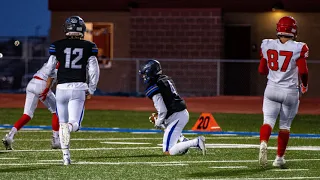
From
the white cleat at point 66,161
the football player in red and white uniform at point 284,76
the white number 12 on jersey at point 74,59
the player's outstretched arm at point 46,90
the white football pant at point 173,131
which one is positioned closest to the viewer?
the white cleat at point 66,161

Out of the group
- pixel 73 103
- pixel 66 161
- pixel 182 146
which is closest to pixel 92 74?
pixel 73 103

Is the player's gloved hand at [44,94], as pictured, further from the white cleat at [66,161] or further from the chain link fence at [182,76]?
the chain link fence at [182,76]

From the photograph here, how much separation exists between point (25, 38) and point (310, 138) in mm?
21685

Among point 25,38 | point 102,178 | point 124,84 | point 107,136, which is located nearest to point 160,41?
point 124,84

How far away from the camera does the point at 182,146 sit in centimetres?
1468

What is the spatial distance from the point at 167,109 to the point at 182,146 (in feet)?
2.12

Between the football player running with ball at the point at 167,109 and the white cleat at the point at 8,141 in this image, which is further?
the white cleat at the point at 8,141

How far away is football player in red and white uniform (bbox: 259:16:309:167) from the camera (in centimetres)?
1339

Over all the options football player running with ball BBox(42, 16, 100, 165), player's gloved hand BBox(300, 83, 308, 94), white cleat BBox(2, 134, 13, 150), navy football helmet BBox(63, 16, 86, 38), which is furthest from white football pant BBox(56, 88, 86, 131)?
player's gloved hand BBox(300, 83, 308, 94)

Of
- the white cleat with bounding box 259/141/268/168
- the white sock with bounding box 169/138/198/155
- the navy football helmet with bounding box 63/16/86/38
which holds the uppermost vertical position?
the navy football helmet with bounding box 63/16/86/38

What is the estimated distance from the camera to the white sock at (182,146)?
1461 centimetres

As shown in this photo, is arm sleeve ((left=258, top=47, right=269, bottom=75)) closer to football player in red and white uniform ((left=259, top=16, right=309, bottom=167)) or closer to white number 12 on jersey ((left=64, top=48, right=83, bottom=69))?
football player in red and white uniform ((left=259, top=16, right=309, bottom=167))

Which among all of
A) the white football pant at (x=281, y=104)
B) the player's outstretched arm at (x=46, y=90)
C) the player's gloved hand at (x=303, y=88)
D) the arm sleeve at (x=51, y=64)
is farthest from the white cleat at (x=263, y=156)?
the player's outstretched arm at (x=46, y=90)

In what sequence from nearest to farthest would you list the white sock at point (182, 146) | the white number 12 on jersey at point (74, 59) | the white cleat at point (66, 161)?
the white cleat at point (66, 161) < the white number 12 on jersey at point (74, 59) < the white sock at point (182, 146)
